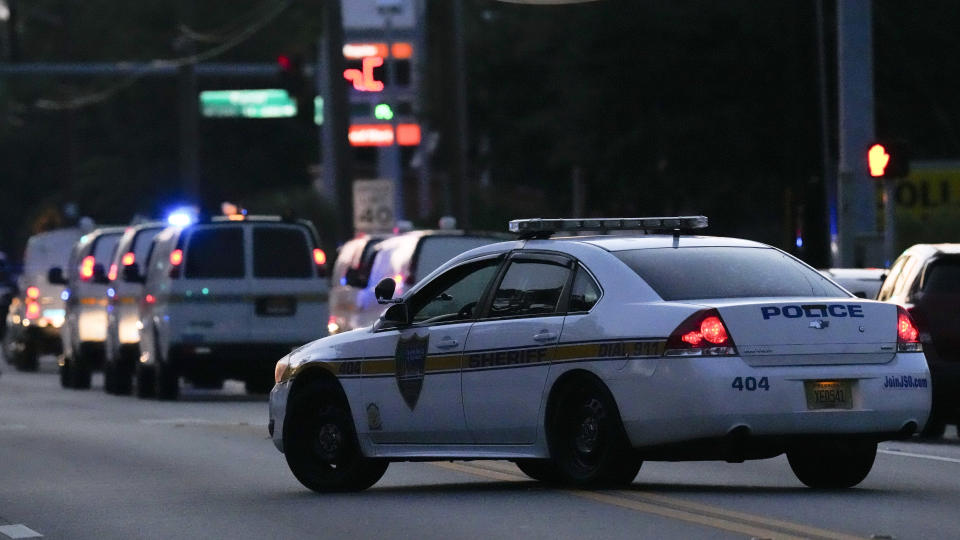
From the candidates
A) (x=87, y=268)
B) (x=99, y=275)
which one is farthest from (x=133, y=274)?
(x=87, y=268)

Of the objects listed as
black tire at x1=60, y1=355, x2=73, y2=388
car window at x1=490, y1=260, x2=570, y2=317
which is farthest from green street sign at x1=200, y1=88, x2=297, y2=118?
car window at x1=490, y1=260, x2=570, y2=317

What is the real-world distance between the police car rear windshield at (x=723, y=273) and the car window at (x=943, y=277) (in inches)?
236

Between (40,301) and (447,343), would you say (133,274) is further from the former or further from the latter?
(447,343)

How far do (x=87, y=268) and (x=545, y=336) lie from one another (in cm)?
2010

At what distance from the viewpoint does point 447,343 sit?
14211 millimetres

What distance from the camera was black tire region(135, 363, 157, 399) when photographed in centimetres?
2888

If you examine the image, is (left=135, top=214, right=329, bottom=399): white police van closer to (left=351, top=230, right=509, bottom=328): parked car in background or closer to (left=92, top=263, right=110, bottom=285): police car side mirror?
(left=351, top=230, right=509, bottom=328): parked car in background

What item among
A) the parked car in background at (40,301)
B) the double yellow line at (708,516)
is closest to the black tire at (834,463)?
the double yellow line at (708,516)

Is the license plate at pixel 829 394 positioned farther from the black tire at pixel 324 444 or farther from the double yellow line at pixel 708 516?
the black tire at pixel 324 444

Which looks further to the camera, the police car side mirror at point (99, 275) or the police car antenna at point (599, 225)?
the police car side mirror at point (99, 275)

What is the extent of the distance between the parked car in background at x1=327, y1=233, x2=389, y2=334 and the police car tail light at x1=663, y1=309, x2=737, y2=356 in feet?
47.8

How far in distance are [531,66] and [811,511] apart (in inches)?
1836

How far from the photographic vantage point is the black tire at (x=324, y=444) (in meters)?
14.6

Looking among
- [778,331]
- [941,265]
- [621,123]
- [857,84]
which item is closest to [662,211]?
[621,123]
